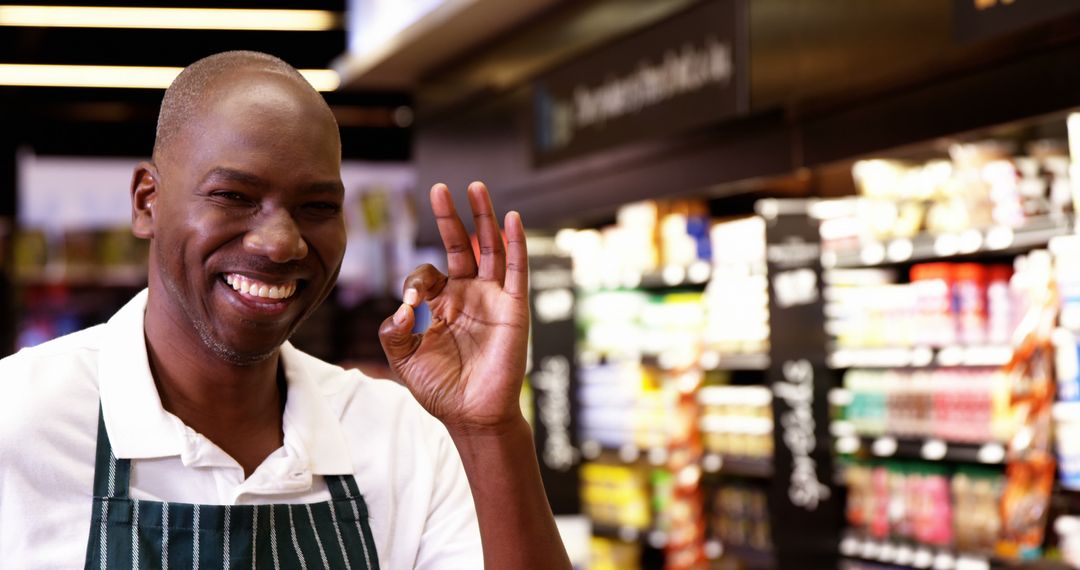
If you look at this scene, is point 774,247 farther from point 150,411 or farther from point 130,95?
point 130,95

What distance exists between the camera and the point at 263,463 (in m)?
1.68

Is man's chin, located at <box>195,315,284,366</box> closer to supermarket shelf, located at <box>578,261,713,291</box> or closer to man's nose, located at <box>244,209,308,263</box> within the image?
man's nose, located at <box>244,209,308,263</box>

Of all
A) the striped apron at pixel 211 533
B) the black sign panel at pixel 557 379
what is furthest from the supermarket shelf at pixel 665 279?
the striped apron at pixel 211 533

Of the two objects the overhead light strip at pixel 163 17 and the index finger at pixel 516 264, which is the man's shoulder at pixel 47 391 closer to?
the index finger at pixel 516 264

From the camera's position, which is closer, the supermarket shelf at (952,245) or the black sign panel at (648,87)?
the supermarket shelf at (952,245)

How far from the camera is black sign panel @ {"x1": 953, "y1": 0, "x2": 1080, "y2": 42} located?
3.46 metres

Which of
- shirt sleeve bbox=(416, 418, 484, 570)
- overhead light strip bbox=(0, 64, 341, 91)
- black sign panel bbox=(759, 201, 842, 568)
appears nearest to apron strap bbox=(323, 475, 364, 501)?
shirt sleeve bbox=(416, 418, 484, 570)

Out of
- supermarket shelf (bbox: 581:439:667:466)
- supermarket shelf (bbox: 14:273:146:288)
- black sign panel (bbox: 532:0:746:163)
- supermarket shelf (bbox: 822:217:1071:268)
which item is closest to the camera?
supermarket shelf (bbox: 822:217:1071:268)

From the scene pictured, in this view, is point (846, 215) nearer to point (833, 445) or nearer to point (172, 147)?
point (833, 445)

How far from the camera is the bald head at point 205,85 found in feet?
5.51

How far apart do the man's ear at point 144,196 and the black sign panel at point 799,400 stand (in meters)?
3.88

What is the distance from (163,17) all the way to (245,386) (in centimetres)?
717

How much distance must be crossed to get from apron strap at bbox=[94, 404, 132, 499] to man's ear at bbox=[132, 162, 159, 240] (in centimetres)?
27

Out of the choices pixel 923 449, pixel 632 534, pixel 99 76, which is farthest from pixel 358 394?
pixel 99 76
